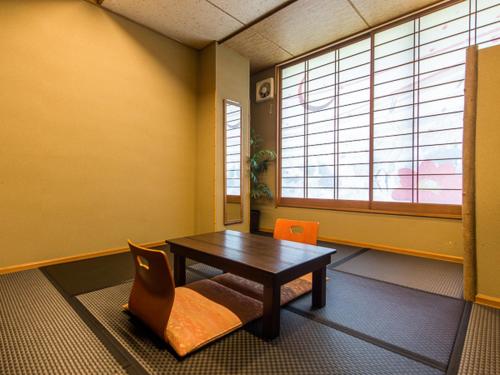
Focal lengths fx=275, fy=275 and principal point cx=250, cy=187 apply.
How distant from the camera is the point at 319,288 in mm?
1892

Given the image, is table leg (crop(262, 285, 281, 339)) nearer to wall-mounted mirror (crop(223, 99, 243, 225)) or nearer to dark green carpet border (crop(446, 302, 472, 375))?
dark green carpet border (crop(446, 302, 472, 375))

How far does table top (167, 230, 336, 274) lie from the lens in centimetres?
161

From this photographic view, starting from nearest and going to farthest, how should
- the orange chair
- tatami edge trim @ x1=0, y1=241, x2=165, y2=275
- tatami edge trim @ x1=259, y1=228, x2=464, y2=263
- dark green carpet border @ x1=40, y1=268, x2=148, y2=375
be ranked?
dark green carpet border @ x1=40, y1=268, x2=148, y2=375 < the orange chair < tatami edge trim @ x1=0, y1=241, x2=165, y2=275 < tatami edge trim @ x1=259, y1=228, x2=464, y2=263

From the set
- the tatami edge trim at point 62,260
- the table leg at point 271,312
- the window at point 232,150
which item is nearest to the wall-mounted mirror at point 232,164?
the window at point 232,150

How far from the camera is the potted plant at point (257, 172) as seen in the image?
15.0 feet

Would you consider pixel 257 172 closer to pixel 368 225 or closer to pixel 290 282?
pixel 368 225

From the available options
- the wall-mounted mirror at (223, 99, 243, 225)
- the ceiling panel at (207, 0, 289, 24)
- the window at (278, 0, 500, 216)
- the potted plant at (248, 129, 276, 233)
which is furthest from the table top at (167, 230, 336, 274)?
the ceiling panel at (207, 0, 289, 24)

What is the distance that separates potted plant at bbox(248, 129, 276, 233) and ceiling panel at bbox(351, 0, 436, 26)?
2.28 meters

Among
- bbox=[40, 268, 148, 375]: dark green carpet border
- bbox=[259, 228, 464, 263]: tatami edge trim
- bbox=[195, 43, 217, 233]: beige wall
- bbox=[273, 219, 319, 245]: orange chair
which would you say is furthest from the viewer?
bbox=[195, 43, 217, 233]: beige wall

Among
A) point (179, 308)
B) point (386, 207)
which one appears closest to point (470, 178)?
point (386, 207)

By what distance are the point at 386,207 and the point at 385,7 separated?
2.37 meters

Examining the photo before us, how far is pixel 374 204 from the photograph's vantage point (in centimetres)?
361

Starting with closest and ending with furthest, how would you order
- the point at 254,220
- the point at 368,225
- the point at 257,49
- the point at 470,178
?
the point at 470,178, the point at 368,225, the point at 257,49, the point at 254,220

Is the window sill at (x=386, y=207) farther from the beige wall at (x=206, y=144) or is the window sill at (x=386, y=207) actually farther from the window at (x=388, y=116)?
the beige wall at (x=206, y=144)
